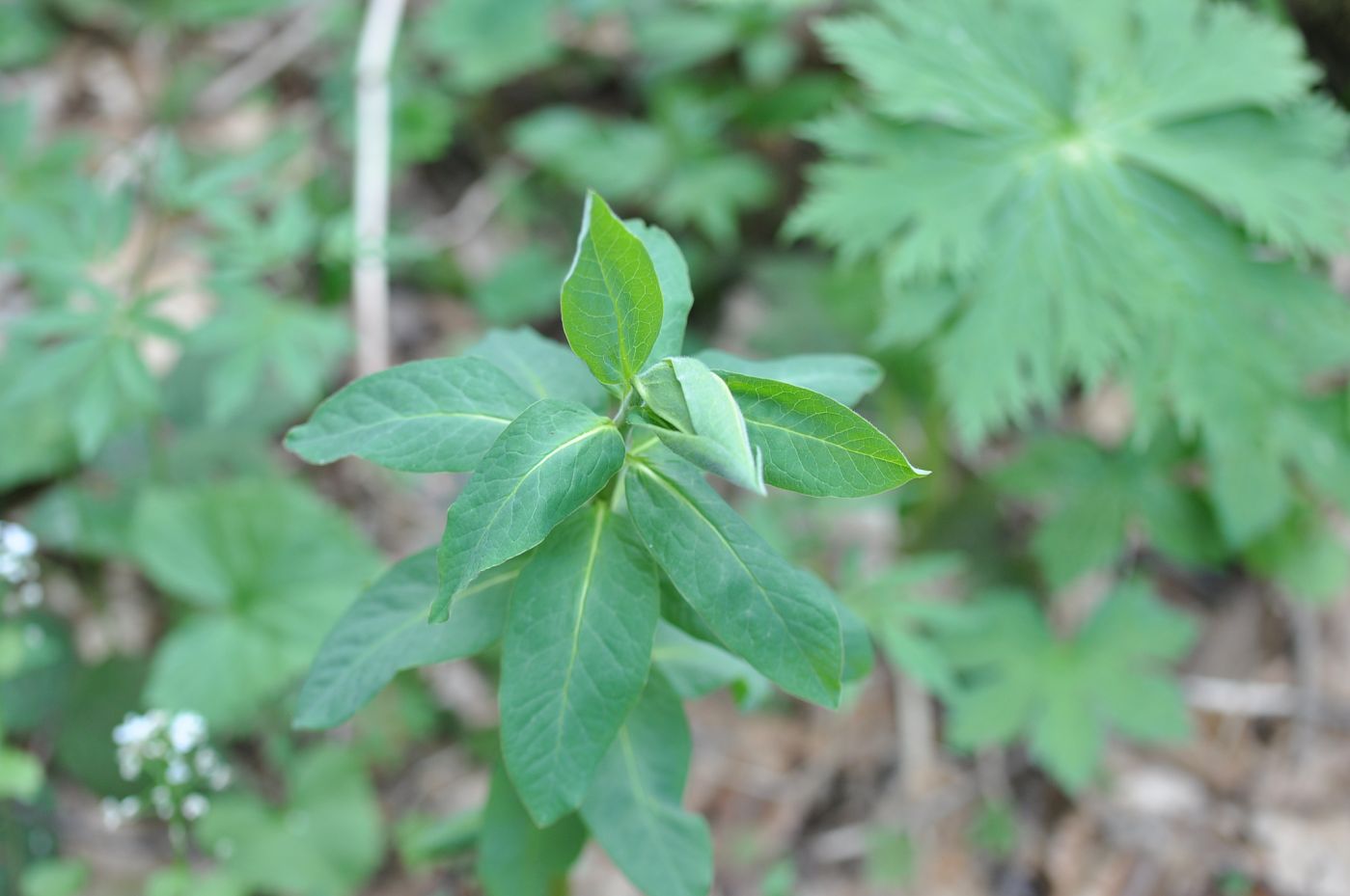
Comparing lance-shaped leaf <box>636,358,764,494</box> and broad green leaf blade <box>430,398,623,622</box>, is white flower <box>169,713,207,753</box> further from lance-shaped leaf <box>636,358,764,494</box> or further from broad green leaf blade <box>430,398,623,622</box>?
lance-shaped leaf <box>636,358,764,494</box>

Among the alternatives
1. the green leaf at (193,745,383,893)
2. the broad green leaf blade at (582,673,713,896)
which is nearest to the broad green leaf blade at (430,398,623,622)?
the broad green leaf blade at (582,673,713,896)

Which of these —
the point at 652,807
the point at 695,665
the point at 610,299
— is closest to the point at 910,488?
the point at 695,665

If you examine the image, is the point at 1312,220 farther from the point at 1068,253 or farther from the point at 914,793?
the point at 914,793

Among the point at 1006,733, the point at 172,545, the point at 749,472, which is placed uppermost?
the point at 749,472

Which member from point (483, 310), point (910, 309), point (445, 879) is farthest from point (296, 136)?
point (445, 879)

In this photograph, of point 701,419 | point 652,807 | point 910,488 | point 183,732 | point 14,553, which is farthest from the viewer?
point 910,488

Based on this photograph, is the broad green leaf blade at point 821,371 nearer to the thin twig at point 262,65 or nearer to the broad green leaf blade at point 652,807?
the broad green leaf blade at point 652,807

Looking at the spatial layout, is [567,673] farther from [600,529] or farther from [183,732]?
[183,732]
